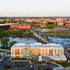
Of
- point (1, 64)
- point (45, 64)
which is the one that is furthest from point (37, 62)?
point (1, 64)

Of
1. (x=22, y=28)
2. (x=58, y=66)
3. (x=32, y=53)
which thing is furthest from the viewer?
(x=22, y=28)

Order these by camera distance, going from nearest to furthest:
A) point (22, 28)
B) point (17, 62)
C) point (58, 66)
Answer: point (58, 66)
point (17, 62)
point (22, 28)

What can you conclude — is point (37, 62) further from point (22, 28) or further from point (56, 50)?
point (22, 28)

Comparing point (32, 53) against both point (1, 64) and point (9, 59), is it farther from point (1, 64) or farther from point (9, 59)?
point (1, 64)

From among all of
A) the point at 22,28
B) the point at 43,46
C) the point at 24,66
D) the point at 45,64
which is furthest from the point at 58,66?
the point at 22,28

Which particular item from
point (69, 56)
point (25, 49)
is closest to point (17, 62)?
point (25, 49)

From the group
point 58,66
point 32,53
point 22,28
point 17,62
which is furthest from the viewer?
point 22,28

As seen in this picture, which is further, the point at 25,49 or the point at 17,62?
the point at 25,49

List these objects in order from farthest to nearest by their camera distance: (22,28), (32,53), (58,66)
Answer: (22,28) → (32,53) → (58,66)

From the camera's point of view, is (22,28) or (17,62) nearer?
(17,62)
